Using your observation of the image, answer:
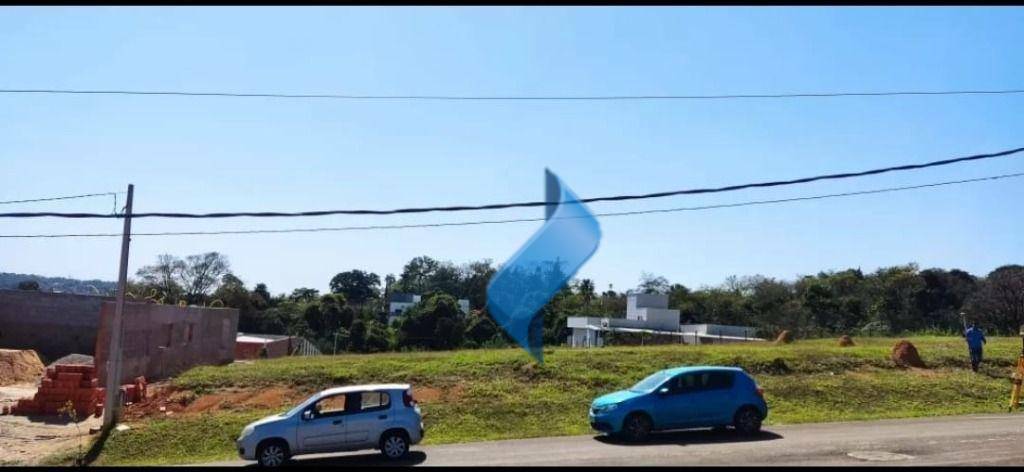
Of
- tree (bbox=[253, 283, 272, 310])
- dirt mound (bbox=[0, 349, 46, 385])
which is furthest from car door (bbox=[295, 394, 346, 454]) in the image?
tree (bbox=[253, 283, 272, 310])

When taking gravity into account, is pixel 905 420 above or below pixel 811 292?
below

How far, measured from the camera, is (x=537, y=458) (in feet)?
46.8

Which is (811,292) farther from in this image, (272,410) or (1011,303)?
(272,410)

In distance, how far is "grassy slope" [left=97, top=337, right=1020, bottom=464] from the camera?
18.7 meters

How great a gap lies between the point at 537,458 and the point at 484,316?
2994 cm

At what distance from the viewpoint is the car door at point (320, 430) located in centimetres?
1472

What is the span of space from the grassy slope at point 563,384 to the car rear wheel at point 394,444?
2765 millimetres

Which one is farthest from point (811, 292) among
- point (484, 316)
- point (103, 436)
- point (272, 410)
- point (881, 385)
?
point (103, 436)

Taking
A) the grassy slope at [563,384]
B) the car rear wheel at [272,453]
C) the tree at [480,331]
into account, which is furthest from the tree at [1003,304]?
the car rear wheel at [272,453]

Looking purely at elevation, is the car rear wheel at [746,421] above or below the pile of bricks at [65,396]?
above

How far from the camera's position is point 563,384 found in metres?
23.8

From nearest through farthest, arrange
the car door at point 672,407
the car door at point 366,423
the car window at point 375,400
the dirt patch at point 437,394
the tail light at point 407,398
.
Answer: the car door at point 366,423
the car window at point 375,400
the tail light at point 407,398
the car door at point 672,407
the dirt patch at point 437,394

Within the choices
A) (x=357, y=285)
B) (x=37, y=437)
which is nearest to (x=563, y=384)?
(x=37, y=437)

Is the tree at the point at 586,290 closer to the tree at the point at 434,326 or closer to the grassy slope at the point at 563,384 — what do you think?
the tree at the point at 434,326
